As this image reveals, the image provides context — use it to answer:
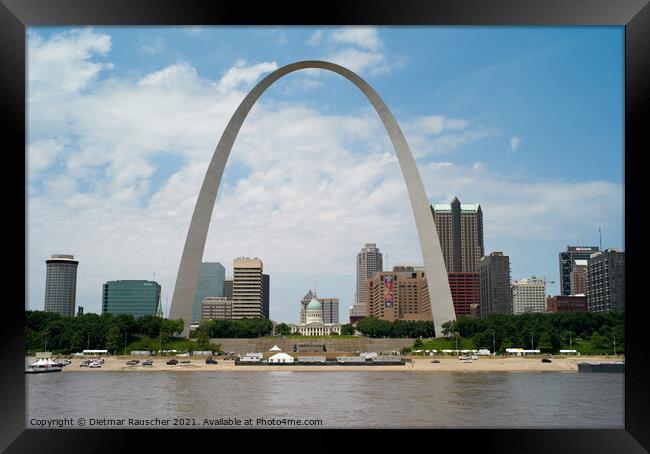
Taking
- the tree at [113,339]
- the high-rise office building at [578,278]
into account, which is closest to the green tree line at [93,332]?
the tree at [113,339]

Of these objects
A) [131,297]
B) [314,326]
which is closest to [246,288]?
[314,326]

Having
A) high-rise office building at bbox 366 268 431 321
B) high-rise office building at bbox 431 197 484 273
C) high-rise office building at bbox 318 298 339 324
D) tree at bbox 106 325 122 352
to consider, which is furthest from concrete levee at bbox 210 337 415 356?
high-rise office building at bbox 318 298 339 324

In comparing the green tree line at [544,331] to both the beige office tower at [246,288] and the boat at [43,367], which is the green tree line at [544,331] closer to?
the boat at [43,367]

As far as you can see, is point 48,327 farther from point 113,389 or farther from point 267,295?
point 267,295

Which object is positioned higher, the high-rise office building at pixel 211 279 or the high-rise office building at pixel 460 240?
the high-rise office building at pixel 460 240

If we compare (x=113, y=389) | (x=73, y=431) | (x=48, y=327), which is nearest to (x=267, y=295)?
(x=48, y=327)

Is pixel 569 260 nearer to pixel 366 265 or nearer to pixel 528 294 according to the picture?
pixel 528 294
